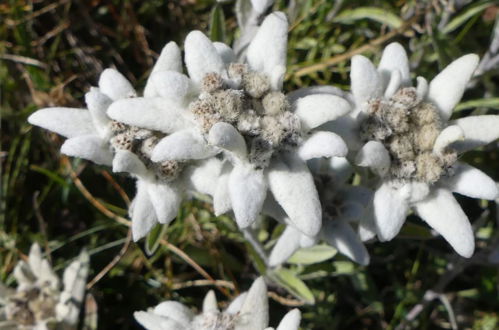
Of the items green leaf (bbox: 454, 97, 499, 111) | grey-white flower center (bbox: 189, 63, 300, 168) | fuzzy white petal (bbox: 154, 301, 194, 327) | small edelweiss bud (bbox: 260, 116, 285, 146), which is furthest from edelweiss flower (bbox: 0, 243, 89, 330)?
green leaf (bbox: 454, 97, 499, 111)

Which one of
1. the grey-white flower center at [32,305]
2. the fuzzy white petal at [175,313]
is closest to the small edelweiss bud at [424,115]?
the fuzzy white petal at [175,313]

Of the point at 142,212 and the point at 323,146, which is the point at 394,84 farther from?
the point at 142,212

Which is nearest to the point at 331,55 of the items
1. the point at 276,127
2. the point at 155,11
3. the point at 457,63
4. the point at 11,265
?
the point at 155,11

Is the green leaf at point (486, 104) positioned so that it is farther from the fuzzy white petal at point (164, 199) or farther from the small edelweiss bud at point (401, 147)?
the fuzzy white petal at point (164, 199)

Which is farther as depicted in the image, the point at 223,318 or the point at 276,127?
the point at 223,318

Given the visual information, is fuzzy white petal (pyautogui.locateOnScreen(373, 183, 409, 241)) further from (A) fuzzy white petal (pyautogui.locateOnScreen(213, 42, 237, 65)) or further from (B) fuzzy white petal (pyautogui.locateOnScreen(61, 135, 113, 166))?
Answer: (B) fuzzy white petal (pyautogui.locateOnScreen(61, 135, 113, 166))

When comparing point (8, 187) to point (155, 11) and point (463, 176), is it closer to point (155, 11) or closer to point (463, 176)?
point (155, 11)
